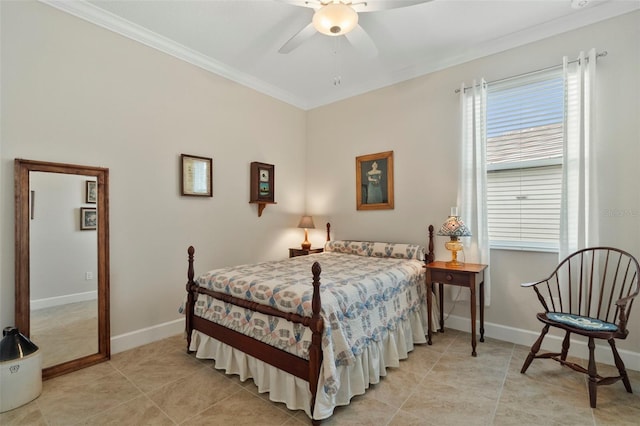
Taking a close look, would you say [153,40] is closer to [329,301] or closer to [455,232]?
[329,301]

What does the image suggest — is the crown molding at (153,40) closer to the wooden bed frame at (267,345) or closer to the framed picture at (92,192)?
the framed picture at (92,192)

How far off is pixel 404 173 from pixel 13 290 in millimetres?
3736

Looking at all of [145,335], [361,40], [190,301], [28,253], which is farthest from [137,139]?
[361,40]

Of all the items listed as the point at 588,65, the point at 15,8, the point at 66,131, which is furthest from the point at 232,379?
the point at 588,65

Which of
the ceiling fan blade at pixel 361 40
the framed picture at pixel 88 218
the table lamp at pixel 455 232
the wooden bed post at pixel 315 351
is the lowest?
the wooden bed post at pixel 315 351

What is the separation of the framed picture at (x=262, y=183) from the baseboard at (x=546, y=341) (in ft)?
8.72

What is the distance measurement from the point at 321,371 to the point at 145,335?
205 cm

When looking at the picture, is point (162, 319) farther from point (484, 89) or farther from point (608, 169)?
point (608, 169)

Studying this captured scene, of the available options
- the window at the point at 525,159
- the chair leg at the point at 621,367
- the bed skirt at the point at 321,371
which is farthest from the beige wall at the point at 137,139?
the chair leg at the point at 621,367

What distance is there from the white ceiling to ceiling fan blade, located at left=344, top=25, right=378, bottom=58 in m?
0.09

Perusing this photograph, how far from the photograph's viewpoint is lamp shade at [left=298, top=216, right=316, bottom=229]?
4.25 m

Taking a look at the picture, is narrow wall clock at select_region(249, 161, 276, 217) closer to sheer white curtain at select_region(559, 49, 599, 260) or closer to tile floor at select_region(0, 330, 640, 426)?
tile floor at select_region(0, 330, 640, 426)

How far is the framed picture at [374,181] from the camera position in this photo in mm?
3721

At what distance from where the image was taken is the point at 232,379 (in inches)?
88.3
